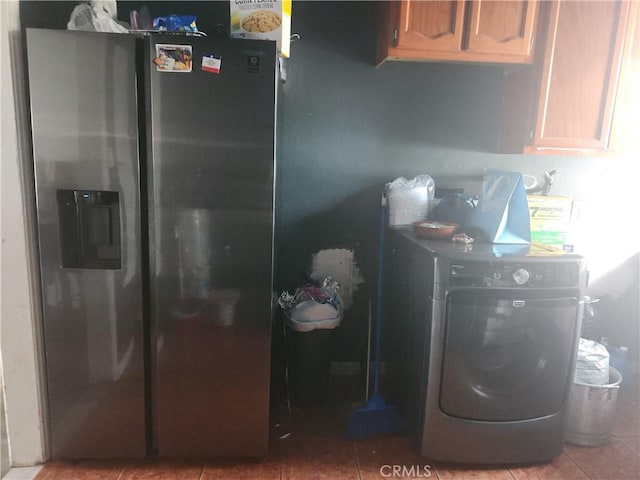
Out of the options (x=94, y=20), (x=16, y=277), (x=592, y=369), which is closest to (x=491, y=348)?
(x=592, y=369)

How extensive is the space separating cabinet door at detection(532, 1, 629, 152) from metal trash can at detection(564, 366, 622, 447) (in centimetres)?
111

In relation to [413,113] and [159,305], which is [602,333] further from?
[159,305]

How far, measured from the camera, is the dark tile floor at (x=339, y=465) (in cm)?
175

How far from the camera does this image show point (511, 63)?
2047 millimetres

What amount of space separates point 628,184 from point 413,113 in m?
1.32

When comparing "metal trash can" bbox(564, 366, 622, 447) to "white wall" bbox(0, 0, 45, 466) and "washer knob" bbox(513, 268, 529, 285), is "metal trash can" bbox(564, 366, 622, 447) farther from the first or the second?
"white wall" bbox(0, 0, 45, 466)

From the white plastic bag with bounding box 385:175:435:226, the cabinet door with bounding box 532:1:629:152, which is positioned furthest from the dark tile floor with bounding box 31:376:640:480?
the cabinet door with bounding box 532:1:629:152

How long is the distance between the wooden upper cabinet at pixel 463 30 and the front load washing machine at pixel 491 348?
87cm

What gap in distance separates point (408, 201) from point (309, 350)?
2.89ft

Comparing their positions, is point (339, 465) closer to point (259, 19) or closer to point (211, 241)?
point (211, 241)

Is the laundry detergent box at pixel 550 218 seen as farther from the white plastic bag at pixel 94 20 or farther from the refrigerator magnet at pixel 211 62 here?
the white plastic bag at pixel 94 20

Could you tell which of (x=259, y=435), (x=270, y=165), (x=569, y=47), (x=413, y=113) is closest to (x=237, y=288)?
(x=270, y=165)

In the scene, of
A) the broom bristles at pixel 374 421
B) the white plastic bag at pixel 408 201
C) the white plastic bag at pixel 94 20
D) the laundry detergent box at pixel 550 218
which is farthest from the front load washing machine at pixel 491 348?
the white plastic bag at pixel 94 20

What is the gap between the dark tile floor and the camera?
1.75 metres
